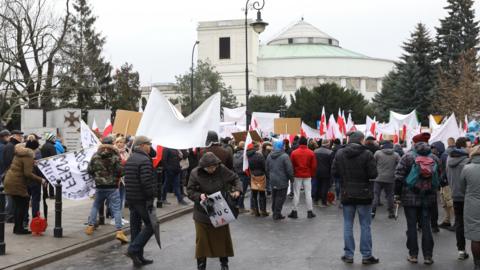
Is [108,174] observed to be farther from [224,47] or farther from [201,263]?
[224,47]

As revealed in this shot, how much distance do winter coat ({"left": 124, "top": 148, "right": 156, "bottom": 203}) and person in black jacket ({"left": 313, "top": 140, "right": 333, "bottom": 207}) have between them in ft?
25.2

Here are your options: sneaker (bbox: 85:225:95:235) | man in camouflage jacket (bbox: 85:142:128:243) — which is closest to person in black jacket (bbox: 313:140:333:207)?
man in camouflage jacket (bbox: 85:142:128:243)

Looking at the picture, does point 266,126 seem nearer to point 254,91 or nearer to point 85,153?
point 85,153

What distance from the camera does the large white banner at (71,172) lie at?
10.9 metres

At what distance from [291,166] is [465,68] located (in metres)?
32.2

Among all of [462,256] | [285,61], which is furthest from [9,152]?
[285,61]

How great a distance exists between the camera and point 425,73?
5722 cm

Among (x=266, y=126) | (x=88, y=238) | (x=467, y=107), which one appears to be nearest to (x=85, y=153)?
(x=88, y=238)

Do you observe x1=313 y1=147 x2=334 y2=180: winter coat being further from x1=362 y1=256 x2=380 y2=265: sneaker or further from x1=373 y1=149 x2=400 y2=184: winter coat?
x1=362 y1=256 x2=380 y2=265: sneaker

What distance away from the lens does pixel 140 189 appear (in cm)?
872

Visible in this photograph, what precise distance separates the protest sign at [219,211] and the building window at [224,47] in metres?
106

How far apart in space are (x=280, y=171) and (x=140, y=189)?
5117 millimetres

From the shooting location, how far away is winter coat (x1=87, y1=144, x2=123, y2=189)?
33.8 ft

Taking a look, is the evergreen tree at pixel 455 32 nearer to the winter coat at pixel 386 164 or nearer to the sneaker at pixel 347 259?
the winter coat at pixel 386 164
